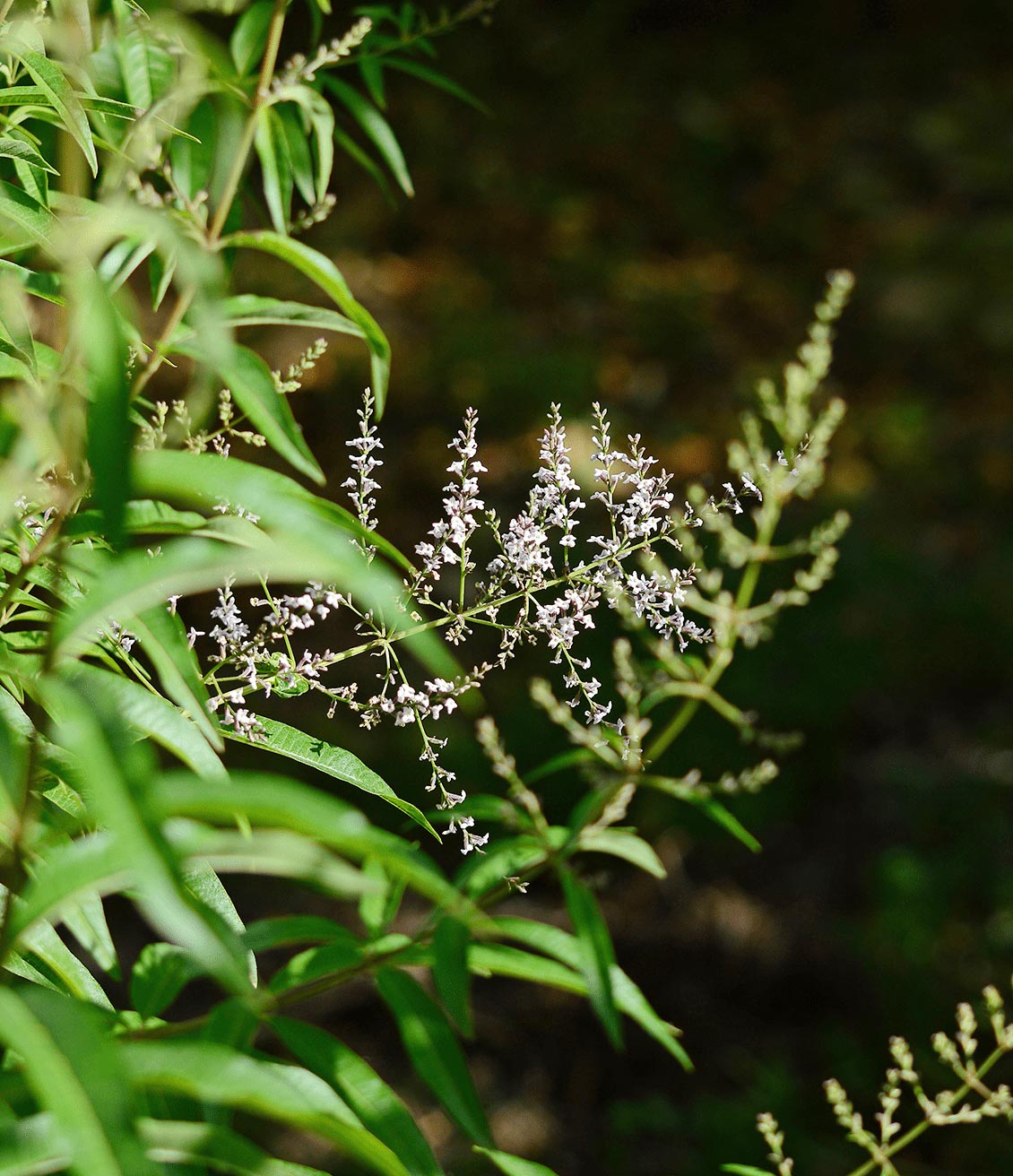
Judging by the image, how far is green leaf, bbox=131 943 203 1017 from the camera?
115 centimetres

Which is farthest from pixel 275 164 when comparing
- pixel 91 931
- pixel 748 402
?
pixel 748 402

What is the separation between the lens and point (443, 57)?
32.0ft

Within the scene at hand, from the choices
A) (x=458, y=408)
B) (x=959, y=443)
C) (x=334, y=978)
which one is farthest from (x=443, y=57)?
(x=334, y=978)

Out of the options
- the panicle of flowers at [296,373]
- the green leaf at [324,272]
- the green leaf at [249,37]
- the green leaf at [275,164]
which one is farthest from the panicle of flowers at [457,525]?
the green leaf at [249,37]

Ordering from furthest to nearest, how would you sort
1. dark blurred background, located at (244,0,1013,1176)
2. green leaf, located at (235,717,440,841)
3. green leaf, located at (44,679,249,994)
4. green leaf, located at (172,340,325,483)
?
dark blurred background, located at (244,0,1013,1176) → green leaf, located at (235,717,440,841) → green leaf, located at (172,340,325,483) → green leaf, located at (44,679,249,994)

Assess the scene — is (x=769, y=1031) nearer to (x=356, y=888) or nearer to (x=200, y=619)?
(x=200, y=619)

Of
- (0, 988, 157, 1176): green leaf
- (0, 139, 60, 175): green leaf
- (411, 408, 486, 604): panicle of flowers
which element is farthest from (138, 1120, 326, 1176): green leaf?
(0, 139, 60, 175): green leaf

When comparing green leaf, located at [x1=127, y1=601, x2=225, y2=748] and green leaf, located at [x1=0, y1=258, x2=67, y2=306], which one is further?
green leaf, located at [x1=0, y1=258, x2=67, y2=306]

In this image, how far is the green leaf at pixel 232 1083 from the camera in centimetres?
79

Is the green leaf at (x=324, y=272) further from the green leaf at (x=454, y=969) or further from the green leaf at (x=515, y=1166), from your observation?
the green leaf at (x=515, y=1166)

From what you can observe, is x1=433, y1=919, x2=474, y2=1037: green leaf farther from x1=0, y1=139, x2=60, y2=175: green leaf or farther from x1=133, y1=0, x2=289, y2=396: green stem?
x1=0, y1=139, x2=60, y2=175: green leaf

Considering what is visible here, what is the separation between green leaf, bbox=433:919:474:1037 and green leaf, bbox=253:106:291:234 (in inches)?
42.5

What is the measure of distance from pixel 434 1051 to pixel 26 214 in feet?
3.06

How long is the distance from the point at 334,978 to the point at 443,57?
9898 millimetres
